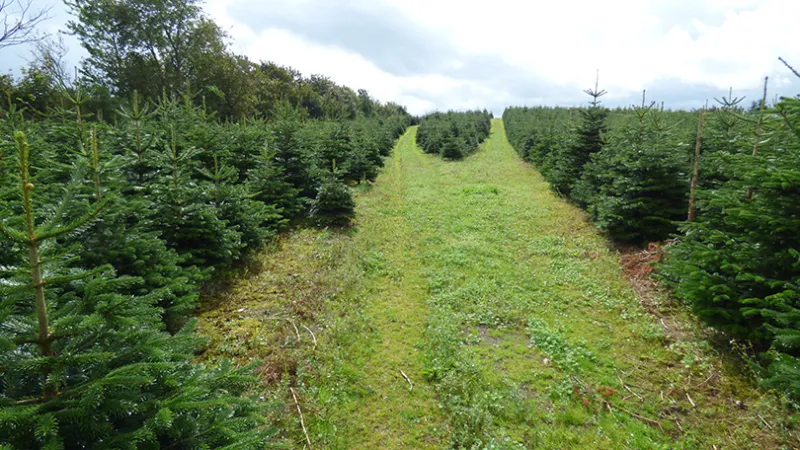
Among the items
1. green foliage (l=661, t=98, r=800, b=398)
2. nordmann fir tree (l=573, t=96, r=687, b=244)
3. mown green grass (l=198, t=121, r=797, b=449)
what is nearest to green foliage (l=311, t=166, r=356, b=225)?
mown green grass (l=198, t=121, r=797, b=449)

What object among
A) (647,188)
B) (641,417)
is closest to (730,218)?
(641,417)

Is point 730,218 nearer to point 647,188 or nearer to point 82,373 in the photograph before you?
point 647,188

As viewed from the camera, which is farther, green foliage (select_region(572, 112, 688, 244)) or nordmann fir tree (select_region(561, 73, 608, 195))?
nordmann fir tree (select_region(561, 73, 608, 195))

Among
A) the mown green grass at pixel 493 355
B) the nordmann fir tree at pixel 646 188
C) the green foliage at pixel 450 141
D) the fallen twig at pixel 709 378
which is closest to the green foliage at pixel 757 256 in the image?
the fallen twig at pixel 709 378

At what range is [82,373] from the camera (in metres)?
2.06

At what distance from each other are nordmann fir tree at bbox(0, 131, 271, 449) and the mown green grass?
5.65 feet

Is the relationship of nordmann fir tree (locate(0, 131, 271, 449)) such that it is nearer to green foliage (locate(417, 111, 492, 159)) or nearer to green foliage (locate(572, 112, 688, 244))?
green foliage (locate(572, 112, 688, 244))

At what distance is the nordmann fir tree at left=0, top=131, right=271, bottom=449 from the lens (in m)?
1.77

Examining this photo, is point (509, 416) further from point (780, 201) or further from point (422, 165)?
point (422, 165)

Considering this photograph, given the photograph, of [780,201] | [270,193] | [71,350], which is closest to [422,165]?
[270,193]

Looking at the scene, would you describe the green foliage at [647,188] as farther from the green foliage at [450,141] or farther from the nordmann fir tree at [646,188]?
the green foliage at [450,141]

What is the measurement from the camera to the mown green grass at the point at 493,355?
392 cm

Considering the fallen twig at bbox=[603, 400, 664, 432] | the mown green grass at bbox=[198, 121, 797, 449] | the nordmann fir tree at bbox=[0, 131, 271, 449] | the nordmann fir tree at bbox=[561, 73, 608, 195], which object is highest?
the nordmann fir tree at bbox=[561, 73, 608, 195]

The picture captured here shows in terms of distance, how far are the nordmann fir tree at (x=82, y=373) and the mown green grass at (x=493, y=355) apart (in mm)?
1723
